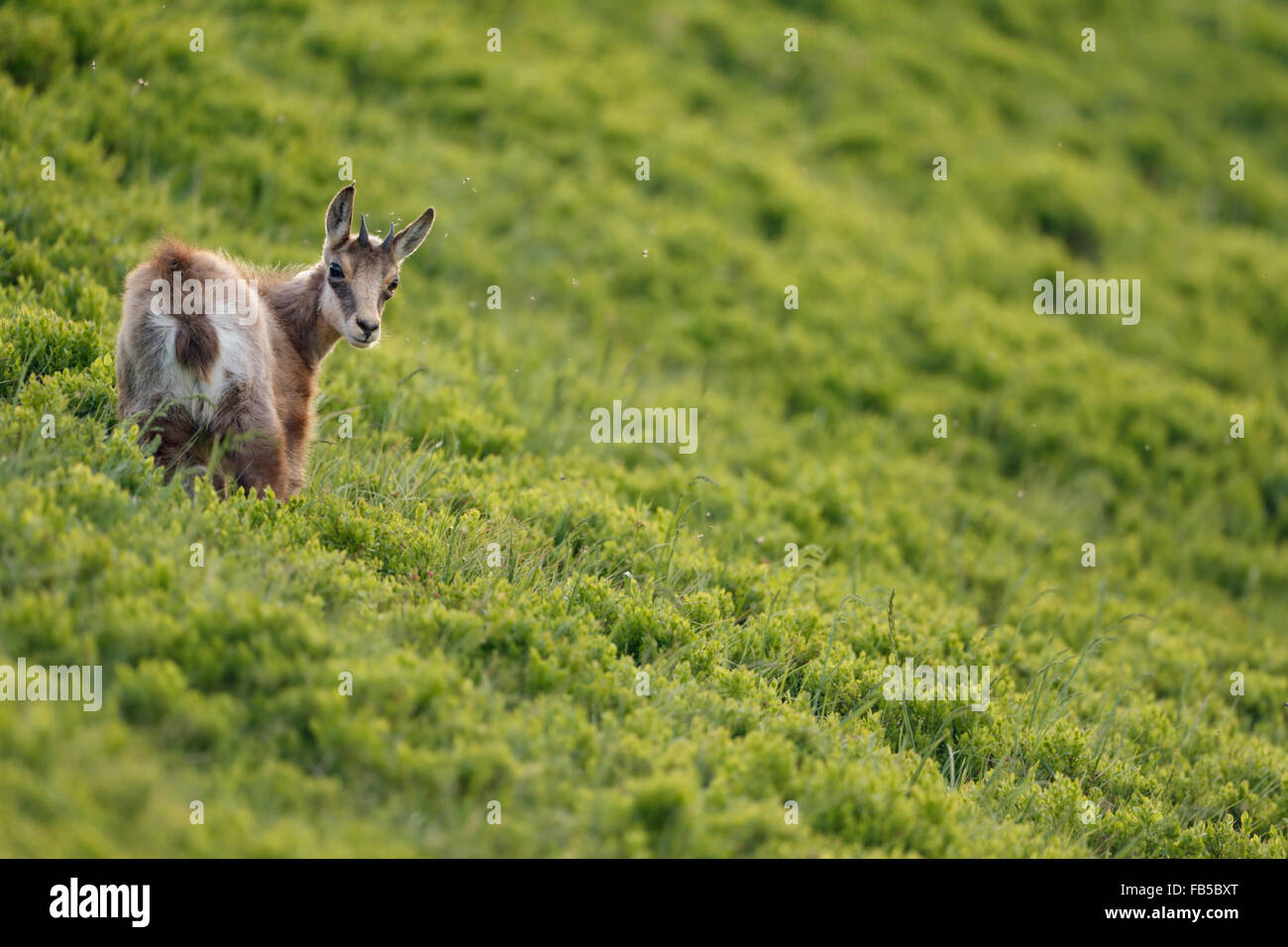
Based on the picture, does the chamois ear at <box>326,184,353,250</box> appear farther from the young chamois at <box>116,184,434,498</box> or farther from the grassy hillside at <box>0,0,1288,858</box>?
the grassy hillside at <box>0,0,1288,858</box>

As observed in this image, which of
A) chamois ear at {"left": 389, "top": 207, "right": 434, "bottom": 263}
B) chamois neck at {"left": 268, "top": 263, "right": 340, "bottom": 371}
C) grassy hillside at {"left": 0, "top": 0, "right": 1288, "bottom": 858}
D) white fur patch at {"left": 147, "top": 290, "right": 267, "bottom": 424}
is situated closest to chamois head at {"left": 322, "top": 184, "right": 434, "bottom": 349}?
chamois ear at {"left": 389, "top": 207, "right": 434, "bottom": 263}

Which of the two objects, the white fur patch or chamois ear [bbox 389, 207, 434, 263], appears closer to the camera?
the white fur patch

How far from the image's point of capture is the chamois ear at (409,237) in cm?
657

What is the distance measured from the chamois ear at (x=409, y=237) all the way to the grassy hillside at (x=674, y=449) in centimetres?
142

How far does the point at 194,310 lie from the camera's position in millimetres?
5801

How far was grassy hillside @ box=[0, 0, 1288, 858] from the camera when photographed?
16.0 ft

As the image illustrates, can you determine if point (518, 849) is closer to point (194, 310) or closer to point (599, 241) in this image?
point (194, 310)

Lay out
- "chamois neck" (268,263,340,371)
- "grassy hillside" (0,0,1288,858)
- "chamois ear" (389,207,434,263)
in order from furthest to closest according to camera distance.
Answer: "chamois neck" (268,263,340,371)
"chamois ear" (389,207,434,263)
"grassy hillside" (0,0,1288,858)

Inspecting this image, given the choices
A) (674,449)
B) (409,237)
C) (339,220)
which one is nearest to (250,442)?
(339,220)

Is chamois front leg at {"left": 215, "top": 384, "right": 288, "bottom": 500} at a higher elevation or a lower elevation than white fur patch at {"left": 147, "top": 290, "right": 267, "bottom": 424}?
lower

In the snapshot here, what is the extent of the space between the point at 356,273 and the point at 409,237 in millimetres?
465

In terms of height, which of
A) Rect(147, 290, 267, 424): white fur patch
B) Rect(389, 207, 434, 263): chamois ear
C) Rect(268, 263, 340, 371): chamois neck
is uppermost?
Rect(389, 207, 434, 263): chamois ear

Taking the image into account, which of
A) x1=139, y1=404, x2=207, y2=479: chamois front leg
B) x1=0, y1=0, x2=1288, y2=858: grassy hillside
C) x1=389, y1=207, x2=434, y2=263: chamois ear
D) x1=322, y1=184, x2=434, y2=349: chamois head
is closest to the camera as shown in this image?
x1=0, y1=0, x2=1288, y2=858: grassy hillside
